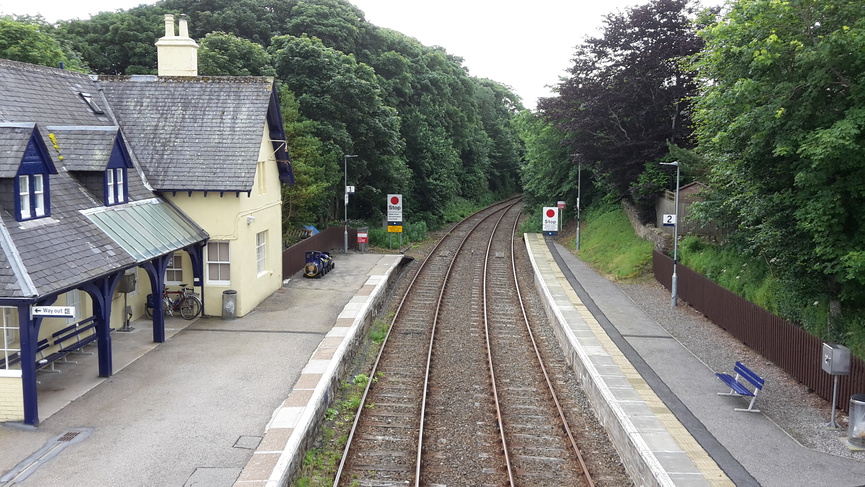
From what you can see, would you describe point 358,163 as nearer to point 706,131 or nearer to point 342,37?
point 342,37

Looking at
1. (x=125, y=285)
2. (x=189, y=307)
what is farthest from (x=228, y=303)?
(x=125, y=285)

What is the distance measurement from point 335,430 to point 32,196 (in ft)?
25.5

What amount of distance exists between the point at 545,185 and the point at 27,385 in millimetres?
39343

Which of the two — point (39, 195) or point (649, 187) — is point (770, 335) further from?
point (39, 195)

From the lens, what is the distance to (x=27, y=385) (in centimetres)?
1212

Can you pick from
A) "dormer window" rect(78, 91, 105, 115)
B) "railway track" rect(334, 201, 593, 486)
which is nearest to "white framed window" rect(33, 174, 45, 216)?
"dormer window" rect(78, 91, 105, 115)

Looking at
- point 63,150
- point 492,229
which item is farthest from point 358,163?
point 63,150

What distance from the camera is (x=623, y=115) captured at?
3416cm

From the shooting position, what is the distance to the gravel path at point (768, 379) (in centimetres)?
1248

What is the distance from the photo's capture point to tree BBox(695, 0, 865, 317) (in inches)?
520

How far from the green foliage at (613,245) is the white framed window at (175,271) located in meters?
17.7

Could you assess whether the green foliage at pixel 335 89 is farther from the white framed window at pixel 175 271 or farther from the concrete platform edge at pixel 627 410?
the concrete platform edge at pixel 627 410

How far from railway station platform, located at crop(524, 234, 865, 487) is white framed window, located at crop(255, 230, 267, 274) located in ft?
32.9

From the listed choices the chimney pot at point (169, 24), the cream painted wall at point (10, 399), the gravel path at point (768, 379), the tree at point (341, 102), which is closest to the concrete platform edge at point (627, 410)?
the gravel path at point (768, 379)
